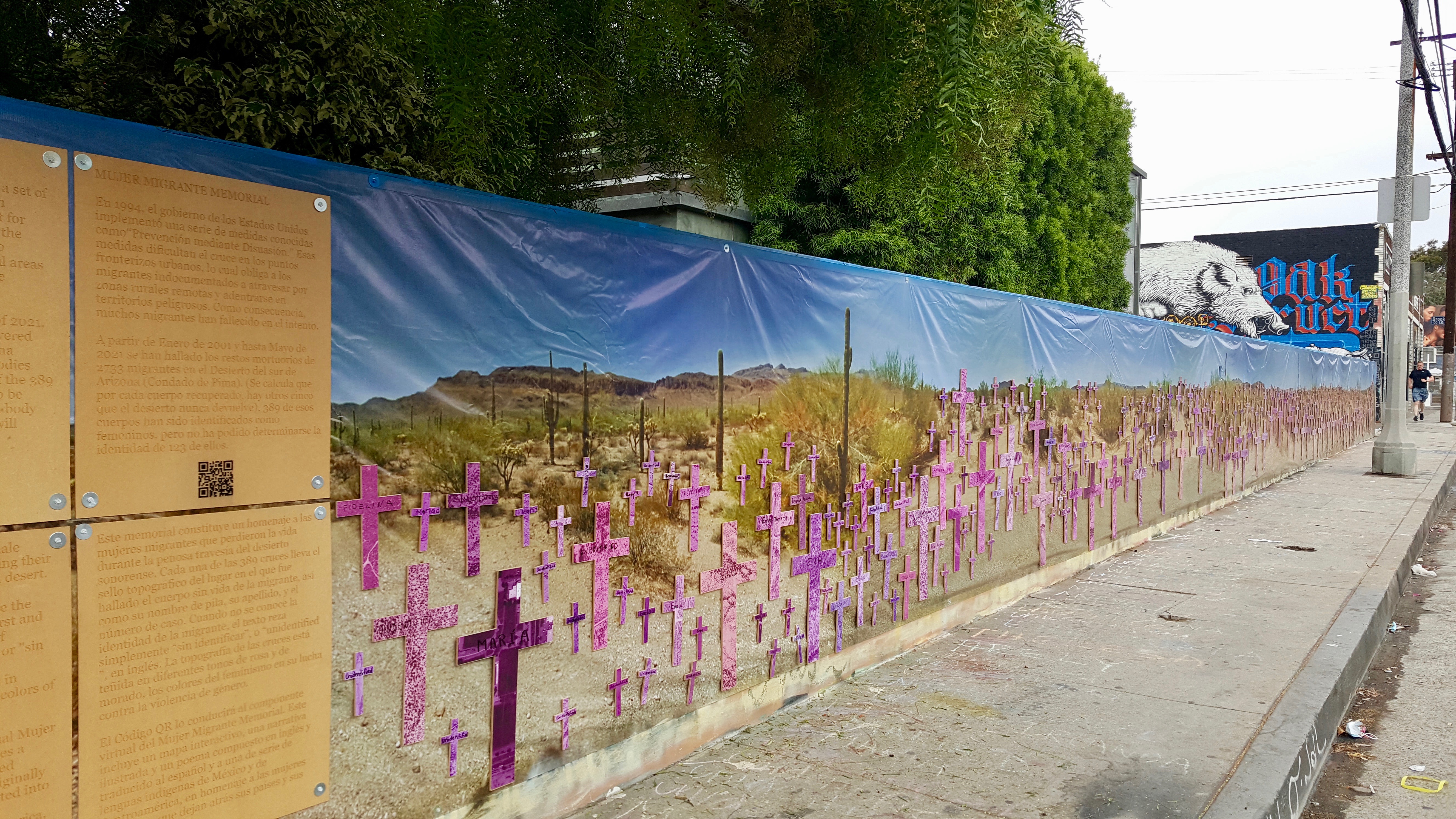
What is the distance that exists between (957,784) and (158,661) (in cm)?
294

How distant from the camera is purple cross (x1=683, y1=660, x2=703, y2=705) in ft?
13.7

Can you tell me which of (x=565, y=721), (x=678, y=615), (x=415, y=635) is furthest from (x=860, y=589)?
(x=415, y=635)

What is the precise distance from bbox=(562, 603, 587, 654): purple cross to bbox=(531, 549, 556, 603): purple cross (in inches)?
5.4

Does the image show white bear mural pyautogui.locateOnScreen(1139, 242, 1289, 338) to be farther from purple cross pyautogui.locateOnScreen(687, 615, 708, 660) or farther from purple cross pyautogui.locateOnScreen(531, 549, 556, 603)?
purple cross pyautogui.locateOnScreen(531, 549, 556, 603)

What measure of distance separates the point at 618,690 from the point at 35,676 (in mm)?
2023

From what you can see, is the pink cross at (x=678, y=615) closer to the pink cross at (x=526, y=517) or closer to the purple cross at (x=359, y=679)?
the pink cross at (x=526, y=517)

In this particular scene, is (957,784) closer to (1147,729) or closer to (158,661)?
(1147,729)

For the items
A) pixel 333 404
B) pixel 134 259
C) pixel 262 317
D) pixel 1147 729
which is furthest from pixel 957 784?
pixel 134 259

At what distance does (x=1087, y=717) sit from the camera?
4.73 m

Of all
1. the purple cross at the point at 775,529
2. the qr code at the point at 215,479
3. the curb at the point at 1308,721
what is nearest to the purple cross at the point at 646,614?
the purple cross at the point at 775,529

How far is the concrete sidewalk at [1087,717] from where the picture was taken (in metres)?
3.81

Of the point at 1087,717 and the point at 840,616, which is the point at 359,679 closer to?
the point at 840,616

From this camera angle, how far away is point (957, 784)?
3932 mm

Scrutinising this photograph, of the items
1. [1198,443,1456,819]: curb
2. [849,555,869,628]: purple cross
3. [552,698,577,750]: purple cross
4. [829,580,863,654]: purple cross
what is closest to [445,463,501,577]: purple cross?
[552,698,577,750]: purple cross
